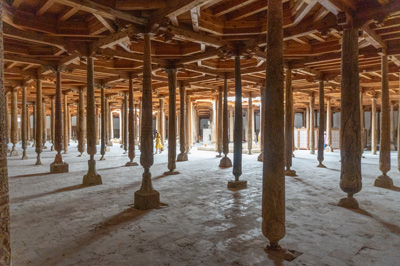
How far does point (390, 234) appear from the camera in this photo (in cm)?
487

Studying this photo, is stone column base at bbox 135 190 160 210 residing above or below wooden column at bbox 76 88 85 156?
below

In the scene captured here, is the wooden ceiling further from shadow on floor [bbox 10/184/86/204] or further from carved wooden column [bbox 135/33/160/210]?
shadow on floor [bbox 10/184/86/204]

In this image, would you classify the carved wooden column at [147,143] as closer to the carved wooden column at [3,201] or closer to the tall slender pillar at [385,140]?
the carved wooden column at [3,201]

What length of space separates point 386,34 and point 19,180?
42.3ft

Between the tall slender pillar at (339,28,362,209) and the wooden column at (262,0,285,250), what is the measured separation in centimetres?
322

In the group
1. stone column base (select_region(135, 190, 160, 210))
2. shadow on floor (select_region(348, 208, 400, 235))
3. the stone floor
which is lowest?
shadow on floor (select_region(348, 208, 400, 235))

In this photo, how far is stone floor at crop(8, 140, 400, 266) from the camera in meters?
4.01

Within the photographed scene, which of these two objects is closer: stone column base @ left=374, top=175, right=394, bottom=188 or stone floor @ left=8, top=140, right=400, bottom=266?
stone floor @ left=8, top=140, right=400, bottom=266

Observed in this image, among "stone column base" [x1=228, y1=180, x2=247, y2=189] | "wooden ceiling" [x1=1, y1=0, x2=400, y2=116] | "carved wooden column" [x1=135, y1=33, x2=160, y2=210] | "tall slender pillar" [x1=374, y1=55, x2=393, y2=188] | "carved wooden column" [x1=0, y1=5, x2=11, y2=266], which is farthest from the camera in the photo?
"tall slender pillar" [x1=374, y1=55, x2=393, y2=188]

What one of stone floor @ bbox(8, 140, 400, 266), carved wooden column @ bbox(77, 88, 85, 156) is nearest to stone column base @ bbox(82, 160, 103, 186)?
stone floor @ bbox(8, 140, 400, 266)

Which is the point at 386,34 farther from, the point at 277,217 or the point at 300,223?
the point at 277,217

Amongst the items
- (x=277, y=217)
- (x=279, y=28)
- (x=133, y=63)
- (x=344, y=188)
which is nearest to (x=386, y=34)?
(x=344, y=188)

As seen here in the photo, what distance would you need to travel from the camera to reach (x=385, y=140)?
891cm

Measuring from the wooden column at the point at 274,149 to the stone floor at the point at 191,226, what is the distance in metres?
0.56
